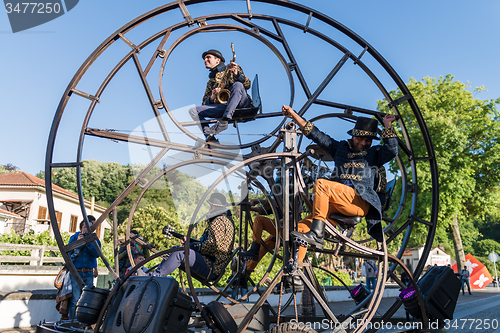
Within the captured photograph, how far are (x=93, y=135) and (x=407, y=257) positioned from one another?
47.6m

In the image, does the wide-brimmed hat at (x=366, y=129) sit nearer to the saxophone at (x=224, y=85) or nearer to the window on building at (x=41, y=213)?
the saxophone at (x=224, y=85)

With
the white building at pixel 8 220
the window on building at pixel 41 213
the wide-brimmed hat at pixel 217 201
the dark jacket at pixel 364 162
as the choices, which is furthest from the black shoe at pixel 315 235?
the window on building at pixel 41 213

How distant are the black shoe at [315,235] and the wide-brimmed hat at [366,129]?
3.51 ft

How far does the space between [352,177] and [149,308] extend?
2080mm

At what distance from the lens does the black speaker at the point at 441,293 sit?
3.85m

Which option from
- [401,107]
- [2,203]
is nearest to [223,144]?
[401,107]

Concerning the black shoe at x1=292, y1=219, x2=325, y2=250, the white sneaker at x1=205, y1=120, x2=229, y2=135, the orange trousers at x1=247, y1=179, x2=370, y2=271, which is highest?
the white sneaker at x1=205, y1=120, x2=229, y2=135

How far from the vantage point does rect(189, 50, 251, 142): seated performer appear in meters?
4.22

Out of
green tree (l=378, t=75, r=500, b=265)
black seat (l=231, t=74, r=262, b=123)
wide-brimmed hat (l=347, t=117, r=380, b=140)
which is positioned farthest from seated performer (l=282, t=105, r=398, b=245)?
green tree (l=378, t=75, r=500, b=265)

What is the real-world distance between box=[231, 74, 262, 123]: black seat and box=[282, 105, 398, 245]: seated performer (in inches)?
28.0

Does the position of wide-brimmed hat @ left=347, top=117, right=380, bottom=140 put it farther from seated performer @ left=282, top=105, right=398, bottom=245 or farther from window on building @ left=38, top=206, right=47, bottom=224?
window on building @ left=38, top=206, right=47, bottom=224

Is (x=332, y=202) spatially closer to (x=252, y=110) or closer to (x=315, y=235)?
(x=315, y=235)

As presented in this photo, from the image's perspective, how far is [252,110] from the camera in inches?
169

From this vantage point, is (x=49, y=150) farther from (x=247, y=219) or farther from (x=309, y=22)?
(x=309, y=22)
